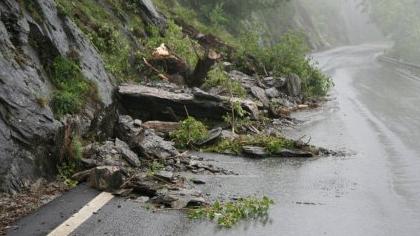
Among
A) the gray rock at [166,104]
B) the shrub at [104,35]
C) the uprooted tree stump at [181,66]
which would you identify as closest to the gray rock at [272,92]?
the uprooted tree stump at [181,66]

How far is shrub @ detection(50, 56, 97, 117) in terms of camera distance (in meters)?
9.33

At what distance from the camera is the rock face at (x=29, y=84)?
7.43 meters

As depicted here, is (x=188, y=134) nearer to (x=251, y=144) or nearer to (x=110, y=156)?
(x=251, y=144)

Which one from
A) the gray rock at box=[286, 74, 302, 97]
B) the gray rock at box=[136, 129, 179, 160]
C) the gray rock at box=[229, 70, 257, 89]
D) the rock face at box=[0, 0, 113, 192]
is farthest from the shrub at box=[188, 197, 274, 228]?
the gray rock at box=[286, 74, 302, 97]

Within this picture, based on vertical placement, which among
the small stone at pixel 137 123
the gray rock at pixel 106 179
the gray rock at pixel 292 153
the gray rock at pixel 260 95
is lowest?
the gray rock at pixel 106 179

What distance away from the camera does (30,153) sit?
7703mm

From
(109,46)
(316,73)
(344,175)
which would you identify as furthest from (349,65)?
(344,175)

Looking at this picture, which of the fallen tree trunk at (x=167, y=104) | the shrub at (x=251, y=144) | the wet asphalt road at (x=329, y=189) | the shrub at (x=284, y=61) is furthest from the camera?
the shrub at (x=284, y=61)

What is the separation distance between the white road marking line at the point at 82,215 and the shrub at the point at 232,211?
1233 millimetres

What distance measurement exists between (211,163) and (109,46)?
636 centimetres

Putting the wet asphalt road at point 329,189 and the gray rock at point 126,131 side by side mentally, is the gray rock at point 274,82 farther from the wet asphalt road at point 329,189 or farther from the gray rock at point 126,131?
the gray rock at point 126,131

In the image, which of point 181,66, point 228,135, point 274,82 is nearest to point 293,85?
point 274,82

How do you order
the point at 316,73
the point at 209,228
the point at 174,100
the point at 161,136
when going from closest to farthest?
1. the point at 209,228
2. the point at 161,136
3. the point at 174,100
4. the point at 316,73

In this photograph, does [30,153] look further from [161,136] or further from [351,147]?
[351,147]
